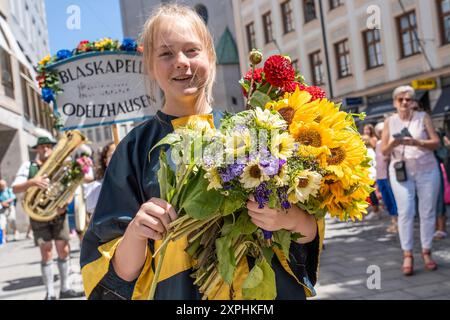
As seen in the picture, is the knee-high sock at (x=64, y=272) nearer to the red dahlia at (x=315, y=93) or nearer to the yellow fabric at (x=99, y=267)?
the yellow fabric at (x=99, y=267)

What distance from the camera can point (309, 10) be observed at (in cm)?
2091

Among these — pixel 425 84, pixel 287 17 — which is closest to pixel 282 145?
pixel 425 84

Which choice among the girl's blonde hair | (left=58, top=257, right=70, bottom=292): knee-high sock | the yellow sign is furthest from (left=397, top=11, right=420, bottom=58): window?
the girl's blonde hair

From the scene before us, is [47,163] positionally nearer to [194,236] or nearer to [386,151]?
[386,151]

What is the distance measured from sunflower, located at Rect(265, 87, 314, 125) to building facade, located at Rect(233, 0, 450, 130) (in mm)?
14974

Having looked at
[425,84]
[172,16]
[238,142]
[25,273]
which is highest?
[425,84]

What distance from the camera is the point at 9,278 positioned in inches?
291

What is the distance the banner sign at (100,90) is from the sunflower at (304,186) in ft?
10.4

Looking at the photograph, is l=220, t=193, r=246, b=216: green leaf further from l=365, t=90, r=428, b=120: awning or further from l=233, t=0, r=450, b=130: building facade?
l=365, t=90, r=428, b=120: awning

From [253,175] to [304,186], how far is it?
138mm

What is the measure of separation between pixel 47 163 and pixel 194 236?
15.6 feet

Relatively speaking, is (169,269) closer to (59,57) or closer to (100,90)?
(100,90)

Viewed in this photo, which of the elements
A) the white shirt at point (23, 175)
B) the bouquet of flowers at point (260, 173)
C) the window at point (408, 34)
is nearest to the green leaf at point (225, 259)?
the bouquet of flowers at point (260, 173)

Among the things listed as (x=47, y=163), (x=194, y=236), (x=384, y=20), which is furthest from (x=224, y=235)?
(x=384, y=20)
